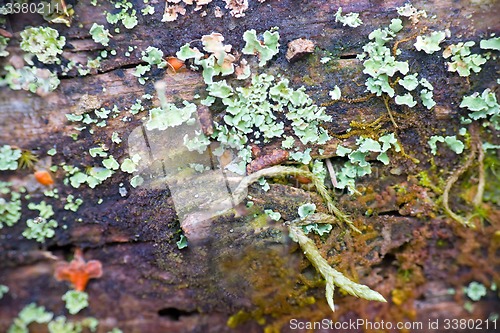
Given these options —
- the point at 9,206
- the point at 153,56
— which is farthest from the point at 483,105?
the point at 9,206

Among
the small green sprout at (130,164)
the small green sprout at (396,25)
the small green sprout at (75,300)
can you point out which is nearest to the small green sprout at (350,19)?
the small green sprout at (396,25)

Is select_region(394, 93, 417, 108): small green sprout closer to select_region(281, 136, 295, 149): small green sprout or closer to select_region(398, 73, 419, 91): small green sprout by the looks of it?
select_region(398, 73, 419, 91): small green sprout

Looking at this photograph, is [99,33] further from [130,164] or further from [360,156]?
[360,156]

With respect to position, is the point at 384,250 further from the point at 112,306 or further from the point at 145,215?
the point at 112,306

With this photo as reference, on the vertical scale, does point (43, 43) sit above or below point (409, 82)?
above

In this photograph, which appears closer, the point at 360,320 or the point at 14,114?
the point at 14,114

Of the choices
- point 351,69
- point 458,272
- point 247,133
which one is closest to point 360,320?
point 458,272
